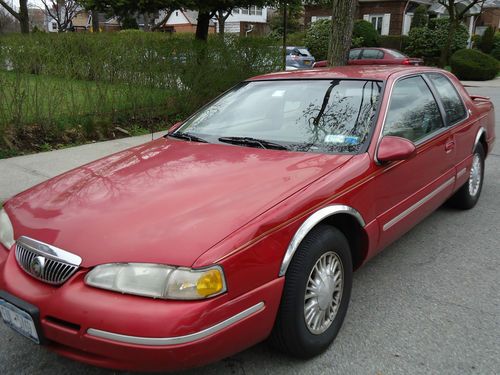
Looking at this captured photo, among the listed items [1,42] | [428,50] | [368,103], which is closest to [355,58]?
[428,50]

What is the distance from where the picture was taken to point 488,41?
100 ft

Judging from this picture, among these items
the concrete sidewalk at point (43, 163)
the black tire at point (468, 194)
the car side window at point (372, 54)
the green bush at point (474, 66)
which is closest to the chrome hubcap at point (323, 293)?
the black tire at point (468, 194)

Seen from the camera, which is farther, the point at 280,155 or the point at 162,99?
the point at 162,99

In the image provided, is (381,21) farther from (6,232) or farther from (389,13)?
(6,232)

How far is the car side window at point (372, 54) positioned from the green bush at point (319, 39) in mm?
9015

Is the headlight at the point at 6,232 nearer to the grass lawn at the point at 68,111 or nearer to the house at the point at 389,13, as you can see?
the grass lawn at the point at 68,111

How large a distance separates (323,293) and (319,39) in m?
29.0

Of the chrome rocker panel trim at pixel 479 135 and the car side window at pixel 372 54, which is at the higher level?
the car side window at pixel 372 54

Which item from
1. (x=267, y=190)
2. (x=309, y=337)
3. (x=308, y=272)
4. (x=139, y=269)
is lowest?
(x=309, y=337)

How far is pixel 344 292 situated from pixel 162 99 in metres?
7.21

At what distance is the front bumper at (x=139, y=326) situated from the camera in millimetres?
1930

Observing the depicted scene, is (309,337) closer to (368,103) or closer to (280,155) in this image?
(280,155)

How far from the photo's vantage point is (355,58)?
20453 millimetres

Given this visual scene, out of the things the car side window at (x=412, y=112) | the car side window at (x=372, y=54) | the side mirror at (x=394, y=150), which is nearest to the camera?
the side mirror at (x=394, y=150)
